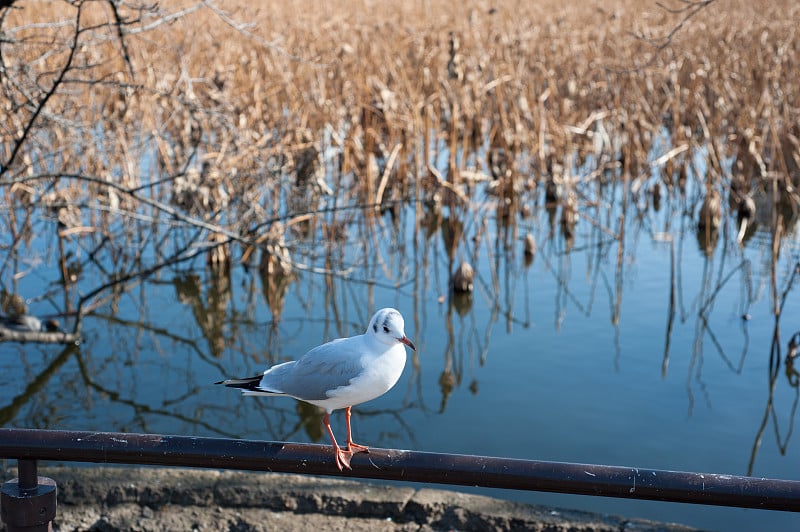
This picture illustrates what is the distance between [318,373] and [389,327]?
26 cm

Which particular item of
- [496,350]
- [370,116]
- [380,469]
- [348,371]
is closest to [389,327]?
[348,371]

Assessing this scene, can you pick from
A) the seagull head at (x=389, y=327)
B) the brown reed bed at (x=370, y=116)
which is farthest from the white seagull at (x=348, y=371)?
the brown reed bed at (x=370, y=116)

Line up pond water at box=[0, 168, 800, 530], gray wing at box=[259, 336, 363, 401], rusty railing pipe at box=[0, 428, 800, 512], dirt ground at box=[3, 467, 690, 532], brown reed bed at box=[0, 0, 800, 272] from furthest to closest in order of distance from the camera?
brown reed bed at box=[0, 0, 800, 272]
pond water at box=[0, 168, 800, 530]
dirt ground at box=[3, 467, 690, 532]
gray wing at box=[259, 336, 363, 401]
rusty railing pipe at box=[0, 428, 800, 512]

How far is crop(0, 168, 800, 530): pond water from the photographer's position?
496cm

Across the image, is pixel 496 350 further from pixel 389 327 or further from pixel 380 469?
pixel 380 469

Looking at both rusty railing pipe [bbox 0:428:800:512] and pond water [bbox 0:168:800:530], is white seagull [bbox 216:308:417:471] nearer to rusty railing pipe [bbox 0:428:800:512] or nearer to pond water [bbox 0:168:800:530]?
rusty railing pipe [bbox 0:428:800:512]

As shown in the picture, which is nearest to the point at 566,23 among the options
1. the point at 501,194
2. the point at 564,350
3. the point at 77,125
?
the point at 501,194

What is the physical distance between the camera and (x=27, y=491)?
1844 millimetres

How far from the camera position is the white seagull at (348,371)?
207 cm

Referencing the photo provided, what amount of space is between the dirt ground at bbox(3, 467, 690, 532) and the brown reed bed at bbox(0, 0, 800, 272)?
5.33ft

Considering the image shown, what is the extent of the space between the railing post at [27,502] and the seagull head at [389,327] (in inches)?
29.1

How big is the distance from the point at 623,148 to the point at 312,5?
6920 millimetres

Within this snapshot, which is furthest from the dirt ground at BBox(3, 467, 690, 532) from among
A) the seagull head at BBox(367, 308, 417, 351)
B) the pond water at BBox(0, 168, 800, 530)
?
the seagull head at BBox(367, 308, 417, 351)

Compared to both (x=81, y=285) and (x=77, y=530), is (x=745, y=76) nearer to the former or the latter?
(x=81, y=285)
